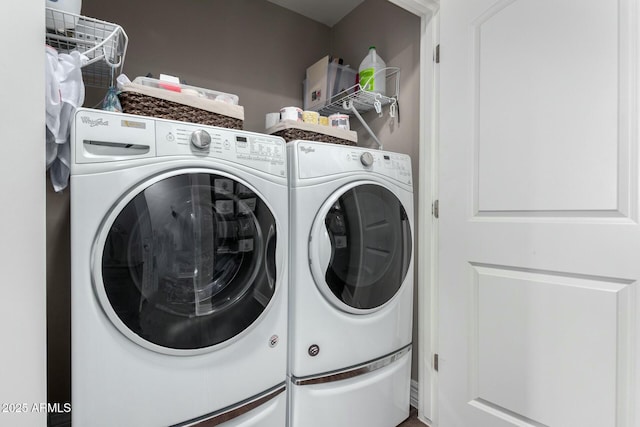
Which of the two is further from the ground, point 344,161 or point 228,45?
point 228,45

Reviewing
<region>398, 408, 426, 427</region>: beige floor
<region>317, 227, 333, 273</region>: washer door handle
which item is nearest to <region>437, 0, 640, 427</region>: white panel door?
<region>398, 408, 426, 427</region>: beige floor

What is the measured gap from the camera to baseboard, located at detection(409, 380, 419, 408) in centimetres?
163

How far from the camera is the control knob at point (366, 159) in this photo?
4.49 feet

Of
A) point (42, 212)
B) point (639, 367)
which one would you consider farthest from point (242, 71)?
point (639, 367)

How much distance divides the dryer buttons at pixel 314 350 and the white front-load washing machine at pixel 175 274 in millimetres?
108

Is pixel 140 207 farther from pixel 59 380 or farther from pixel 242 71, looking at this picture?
pixel 242 71

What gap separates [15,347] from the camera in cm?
66

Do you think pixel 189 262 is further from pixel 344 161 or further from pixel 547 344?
pixel 547 344

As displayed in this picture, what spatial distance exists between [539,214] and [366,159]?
0.68m

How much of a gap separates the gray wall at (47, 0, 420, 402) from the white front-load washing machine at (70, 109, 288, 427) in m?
0.84

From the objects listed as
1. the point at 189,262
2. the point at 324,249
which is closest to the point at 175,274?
the point at 189,262

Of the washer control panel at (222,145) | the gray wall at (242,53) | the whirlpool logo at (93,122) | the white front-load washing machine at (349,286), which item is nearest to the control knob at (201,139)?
the washer control panel at (222,145)

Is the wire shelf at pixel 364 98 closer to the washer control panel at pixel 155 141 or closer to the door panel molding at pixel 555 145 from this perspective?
the door panel molding at pixel 555 145

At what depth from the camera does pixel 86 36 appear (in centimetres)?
110
